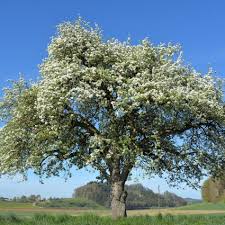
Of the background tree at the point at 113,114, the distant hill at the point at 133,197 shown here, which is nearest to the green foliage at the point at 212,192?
the distant hill at the point at 133,197

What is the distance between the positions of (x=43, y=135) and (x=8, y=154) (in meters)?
3.69

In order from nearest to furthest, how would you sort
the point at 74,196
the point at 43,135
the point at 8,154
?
the point at 43,135 → the point at 8,154 → the point at 74,196

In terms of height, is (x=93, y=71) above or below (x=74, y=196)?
below

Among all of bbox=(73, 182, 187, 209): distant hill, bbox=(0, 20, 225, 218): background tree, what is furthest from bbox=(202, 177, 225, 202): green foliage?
bbox=(0, 20, 225, 218): background tree

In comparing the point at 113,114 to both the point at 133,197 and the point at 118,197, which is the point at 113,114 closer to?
the point at 118,197

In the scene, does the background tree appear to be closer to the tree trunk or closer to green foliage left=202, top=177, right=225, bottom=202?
the tree trunk

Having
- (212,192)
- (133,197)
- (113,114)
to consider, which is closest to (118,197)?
(113,114)

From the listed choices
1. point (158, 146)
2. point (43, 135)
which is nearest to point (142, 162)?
point (158, 146)

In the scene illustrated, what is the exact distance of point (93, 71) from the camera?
116 ft

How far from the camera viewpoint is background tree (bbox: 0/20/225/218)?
113 feet

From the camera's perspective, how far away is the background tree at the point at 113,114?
3434 cm

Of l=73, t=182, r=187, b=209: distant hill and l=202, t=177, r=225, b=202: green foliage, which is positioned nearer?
l=202, t=177, r=225, b=202: green foliage

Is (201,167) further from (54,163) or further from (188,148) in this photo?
(54,163)

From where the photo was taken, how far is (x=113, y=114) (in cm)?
3481
